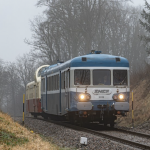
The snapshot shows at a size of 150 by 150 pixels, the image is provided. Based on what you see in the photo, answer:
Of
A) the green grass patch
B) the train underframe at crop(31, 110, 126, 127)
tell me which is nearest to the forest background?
the train underframe at crop(31, 110, 126, 127)

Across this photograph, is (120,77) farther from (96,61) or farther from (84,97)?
(84,97)

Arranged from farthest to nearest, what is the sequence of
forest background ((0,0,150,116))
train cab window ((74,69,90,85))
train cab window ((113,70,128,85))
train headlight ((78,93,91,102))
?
forest background ((0,0,150,116)) < train cab window ((113,70,128,85)) < train cab window ((74,69,90,85)) < train headlight ((78,93,91,102))

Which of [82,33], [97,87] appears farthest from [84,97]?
[82,33]

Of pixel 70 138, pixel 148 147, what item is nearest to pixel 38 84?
pixel 70 138

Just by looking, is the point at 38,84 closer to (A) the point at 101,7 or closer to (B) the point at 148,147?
(A) the point at 101,7

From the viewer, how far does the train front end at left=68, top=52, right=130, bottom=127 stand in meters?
17.0

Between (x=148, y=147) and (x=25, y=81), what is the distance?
74.0 meters

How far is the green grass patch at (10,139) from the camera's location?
33.7 ft

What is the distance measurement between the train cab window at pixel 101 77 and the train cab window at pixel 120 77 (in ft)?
0.83

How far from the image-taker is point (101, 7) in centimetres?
4088

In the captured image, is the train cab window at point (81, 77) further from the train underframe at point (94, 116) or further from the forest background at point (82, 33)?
the forest background at point (82, 33)

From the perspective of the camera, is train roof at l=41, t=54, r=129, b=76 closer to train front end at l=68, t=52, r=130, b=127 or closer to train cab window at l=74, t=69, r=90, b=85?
train front end at l=68, t=52, r=130, b=127

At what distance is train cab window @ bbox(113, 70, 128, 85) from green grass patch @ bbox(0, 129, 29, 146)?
6.72 metres

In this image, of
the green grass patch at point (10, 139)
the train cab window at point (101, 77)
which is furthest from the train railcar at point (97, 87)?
the green grass patch at point (10, 139)
